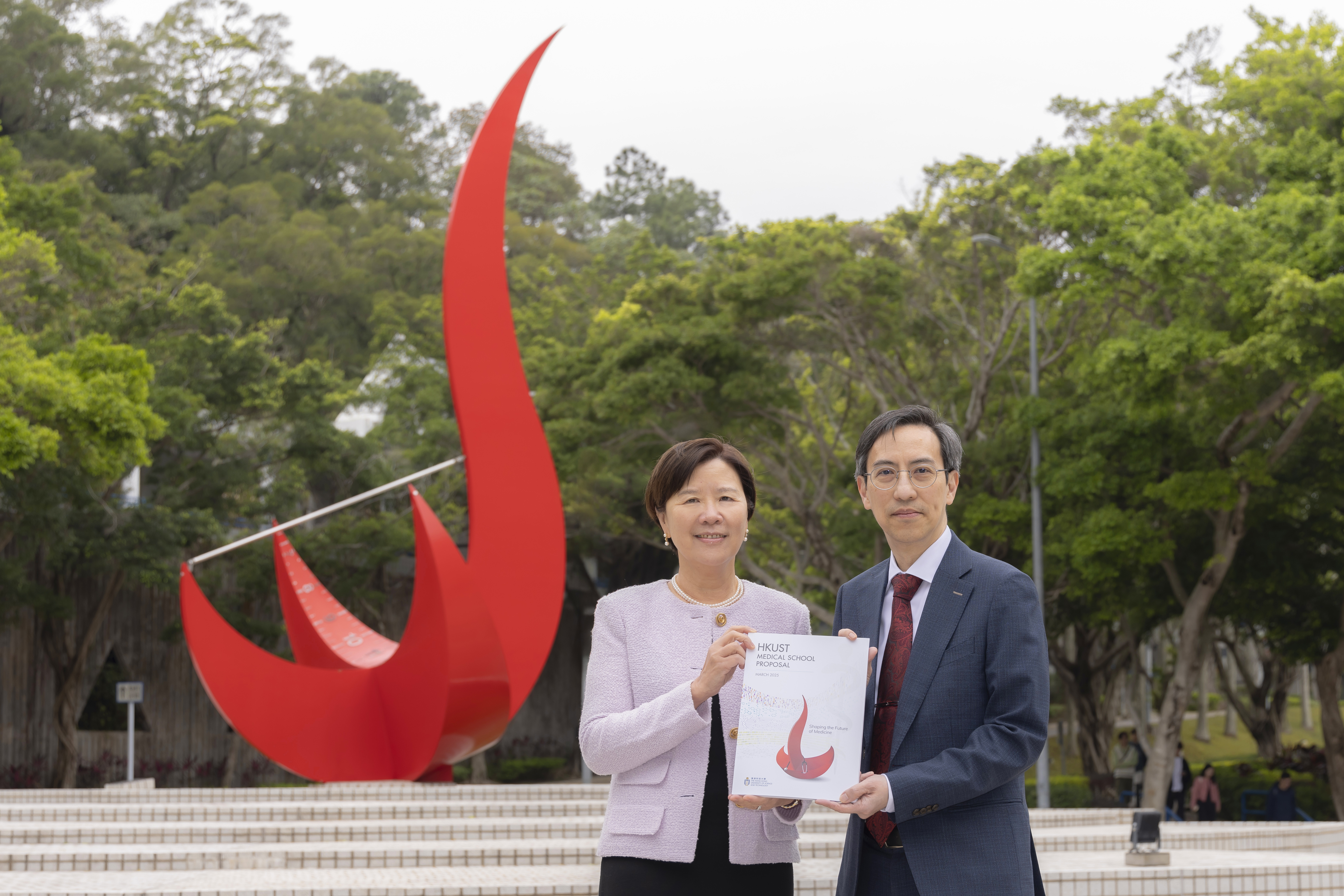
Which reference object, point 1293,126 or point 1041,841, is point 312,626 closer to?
point 1041,841

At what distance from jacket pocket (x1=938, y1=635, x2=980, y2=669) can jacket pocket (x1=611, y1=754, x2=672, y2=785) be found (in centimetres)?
57

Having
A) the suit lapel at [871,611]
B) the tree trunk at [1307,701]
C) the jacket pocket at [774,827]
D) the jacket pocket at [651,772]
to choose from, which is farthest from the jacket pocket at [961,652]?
the tree trunk at [1307,701]

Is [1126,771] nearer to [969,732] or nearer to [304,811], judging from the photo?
[304,811]

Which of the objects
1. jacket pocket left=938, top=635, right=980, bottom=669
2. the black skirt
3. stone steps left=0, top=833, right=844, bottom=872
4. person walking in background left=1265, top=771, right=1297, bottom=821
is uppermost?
jacket pocket left=938, top=635, right=980, bottom=669

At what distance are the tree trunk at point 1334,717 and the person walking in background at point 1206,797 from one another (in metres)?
1.50

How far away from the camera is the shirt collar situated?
2486mm

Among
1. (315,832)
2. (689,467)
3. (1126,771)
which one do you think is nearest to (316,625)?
(315,832)

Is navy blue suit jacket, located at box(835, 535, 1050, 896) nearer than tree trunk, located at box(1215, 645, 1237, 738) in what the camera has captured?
Yes

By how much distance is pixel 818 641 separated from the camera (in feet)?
7.42

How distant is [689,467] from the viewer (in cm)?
262

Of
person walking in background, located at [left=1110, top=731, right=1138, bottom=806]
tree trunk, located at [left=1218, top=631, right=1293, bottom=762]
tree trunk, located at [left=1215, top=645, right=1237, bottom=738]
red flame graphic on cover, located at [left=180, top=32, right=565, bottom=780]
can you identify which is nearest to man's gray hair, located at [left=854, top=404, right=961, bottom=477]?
red flame graphic on cover, located at [left=180, top=32, right=565, bottom=780]

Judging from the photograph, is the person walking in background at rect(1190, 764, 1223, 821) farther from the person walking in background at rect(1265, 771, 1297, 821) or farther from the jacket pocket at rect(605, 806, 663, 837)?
the jacket pocket at rect(605, 806, 663, 837)

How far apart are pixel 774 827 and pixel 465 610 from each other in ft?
27.4

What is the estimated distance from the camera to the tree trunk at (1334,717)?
634 inches
